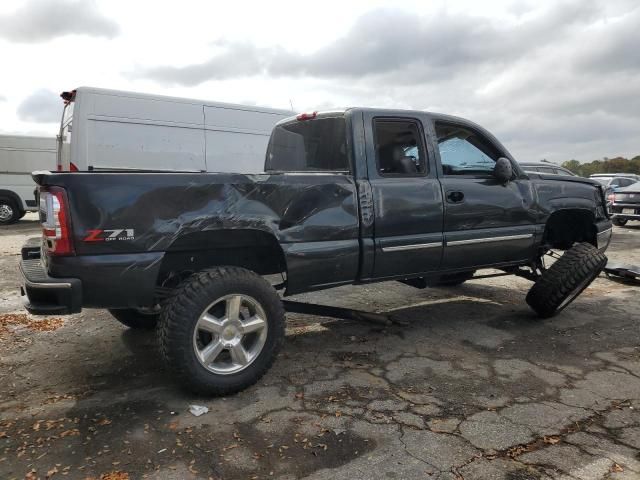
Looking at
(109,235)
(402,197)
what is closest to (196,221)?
(109,235)

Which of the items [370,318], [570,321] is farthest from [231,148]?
[570,321]

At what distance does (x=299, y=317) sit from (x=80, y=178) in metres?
2.81

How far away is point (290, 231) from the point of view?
11.6ft

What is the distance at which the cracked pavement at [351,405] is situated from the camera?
251 centimetres

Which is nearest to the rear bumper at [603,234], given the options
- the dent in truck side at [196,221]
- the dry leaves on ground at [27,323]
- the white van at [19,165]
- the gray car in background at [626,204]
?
the dent in truck side at [196,221]

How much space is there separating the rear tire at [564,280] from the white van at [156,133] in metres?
6.49

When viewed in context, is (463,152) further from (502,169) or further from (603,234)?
(603,234)

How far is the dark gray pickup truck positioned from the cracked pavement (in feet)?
1.30

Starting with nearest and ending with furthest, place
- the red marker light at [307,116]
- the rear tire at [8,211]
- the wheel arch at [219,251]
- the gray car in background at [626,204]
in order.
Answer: the wheel arch at [219,251]
the red marker light at [307,116]
the gray car in background at [626,204]
the rear tire at [8,211]

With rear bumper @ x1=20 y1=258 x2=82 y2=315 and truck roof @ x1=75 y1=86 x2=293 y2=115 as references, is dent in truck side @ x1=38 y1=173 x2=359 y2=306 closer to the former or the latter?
rear bumper @ x1=20 y1=258 x2=82 y2=315

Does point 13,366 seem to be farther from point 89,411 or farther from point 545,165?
point 545,165

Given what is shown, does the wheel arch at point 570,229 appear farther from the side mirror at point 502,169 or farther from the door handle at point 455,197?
the door handle at point 455,197

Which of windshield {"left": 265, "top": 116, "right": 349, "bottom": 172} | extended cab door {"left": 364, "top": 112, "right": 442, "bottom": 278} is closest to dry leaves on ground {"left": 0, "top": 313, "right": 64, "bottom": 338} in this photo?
windshield {"left": 265, "top": 116, "right": 349, "bottom": 172}

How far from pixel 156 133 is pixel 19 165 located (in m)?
7.53
